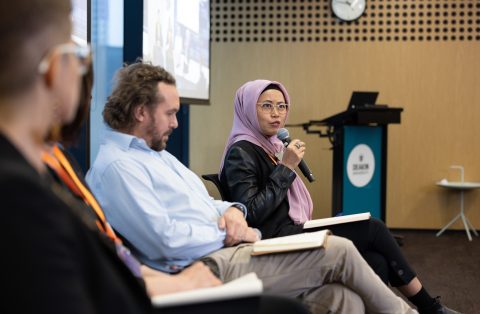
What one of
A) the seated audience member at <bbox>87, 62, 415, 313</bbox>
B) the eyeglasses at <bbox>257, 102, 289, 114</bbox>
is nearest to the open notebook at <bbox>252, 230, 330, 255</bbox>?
the seated audience member at <bbox>87, 62, 415, 313</bbox>

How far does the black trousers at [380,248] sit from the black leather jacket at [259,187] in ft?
0.74

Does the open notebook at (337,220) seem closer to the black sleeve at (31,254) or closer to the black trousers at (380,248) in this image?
the black trousers at (380,248)

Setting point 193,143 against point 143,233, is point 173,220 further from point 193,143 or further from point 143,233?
point 193,143

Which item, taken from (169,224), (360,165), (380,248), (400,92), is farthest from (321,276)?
(400,92)

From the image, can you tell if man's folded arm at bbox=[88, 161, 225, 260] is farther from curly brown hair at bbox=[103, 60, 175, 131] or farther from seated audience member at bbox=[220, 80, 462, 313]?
seated audience member at bbox=[220, 80, 462, 313]

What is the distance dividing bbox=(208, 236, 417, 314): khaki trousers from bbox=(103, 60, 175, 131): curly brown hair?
1.80 feet

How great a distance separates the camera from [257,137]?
2.93 metres

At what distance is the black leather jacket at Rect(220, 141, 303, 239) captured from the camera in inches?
99.5

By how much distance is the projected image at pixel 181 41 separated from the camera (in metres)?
3.39

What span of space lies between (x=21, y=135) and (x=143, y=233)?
1.06 meters

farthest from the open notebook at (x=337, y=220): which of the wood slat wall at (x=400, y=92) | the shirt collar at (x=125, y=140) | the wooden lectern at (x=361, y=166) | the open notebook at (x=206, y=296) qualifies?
the wood slat wall at (x=400, y=92)

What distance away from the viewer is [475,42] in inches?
232

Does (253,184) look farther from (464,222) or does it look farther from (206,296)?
(464,222)

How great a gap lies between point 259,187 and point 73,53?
1952 millimetres
